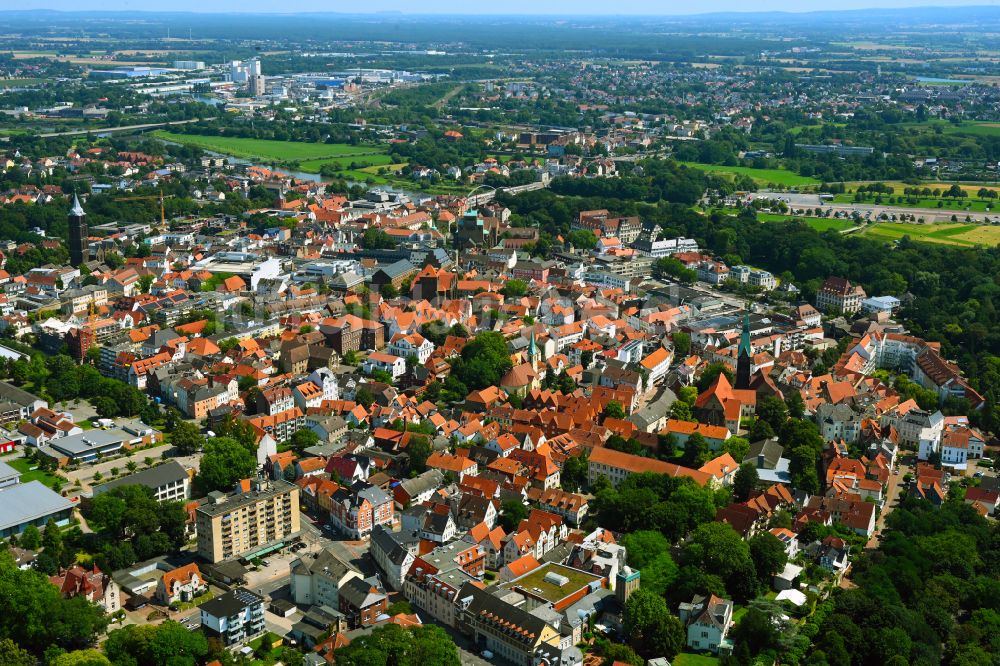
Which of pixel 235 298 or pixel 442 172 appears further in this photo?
pixel 442 172

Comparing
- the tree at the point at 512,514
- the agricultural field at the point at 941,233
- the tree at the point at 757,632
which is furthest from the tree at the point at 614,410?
the agricultural field at the point at 941,233

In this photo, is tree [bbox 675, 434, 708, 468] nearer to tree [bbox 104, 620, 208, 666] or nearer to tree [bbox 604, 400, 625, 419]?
tree [bbox 604, 400, 625, 419]

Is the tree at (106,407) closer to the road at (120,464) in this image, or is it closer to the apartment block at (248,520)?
the road at (120,464)

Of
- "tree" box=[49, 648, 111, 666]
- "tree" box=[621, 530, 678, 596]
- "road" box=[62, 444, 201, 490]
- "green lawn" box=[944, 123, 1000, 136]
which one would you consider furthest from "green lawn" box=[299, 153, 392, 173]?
"tree" box=[49, 648, 111, 666]

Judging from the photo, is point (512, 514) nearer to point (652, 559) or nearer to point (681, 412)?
point (652, 559)

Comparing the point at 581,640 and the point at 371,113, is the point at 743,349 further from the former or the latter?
the point at 371,113

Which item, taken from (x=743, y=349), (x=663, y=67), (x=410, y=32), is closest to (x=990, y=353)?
(x=743, y=349)
